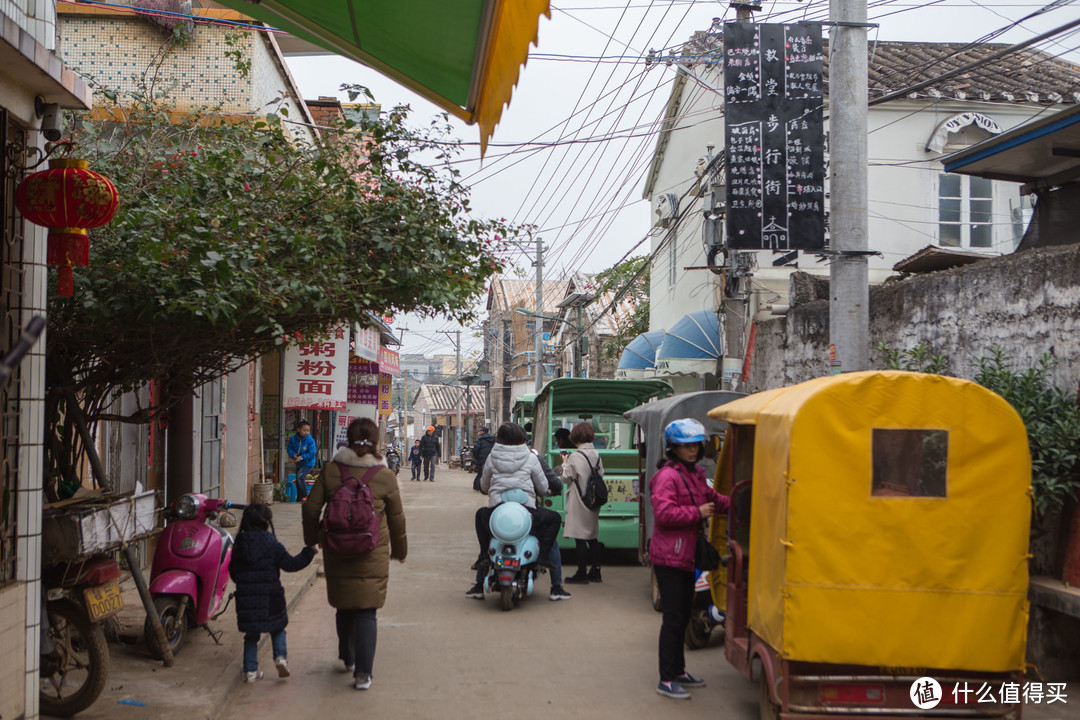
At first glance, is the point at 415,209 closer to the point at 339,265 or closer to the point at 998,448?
the point at 339,265

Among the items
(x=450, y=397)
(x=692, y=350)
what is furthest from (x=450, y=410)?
(x=692, y=350)

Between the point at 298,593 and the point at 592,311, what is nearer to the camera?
the point at 298,593

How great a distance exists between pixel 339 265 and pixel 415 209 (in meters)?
0.98

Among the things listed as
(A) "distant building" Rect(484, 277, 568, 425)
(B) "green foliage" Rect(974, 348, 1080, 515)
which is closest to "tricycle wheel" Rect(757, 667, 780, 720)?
(B) "green foliage" Rect(974, 348, 1080, 515)

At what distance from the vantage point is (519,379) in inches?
1858

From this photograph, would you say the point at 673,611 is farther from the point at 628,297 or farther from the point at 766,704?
the point at 628,297

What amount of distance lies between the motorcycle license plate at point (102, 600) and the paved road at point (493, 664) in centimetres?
96

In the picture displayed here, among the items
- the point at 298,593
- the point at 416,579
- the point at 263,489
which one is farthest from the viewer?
the point at 263,489

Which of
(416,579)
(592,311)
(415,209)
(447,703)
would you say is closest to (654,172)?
(592,311)

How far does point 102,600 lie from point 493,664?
285 cm

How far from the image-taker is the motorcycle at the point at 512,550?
9023 mm

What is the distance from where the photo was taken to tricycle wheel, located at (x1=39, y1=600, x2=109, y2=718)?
5461mm

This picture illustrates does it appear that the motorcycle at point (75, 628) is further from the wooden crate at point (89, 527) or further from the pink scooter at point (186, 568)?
the pink scooter at point (186, 568)

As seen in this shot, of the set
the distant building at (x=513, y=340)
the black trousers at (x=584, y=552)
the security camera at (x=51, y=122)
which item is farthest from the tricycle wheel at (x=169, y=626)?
the distant building at (x=513, y=340)
